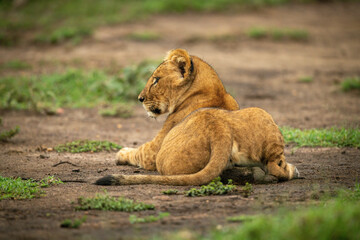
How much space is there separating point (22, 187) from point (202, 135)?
169 centimetres

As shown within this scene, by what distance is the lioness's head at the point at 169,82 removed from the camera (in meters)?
5.59

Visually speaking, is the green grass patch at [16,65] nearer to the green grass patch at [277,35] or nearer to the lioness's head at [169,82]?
the green grass patch at [277,35]

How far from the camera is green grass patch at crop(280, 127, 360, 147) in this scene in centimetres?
713

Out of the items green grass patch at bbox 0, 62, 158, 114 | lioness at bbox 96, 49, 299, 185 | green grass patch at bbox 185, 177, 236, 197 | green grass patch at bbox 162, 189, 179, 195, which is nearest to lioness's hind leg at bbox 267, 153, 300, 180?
lioness at bbox 96, 49, 299, 185

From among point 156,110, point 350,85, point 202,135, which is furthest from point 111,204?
point 350,85

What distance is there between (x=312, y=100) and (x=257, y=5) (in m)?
9.67

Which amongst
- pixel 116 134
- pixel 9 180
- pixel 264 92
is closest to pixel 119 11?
pixel 264 92

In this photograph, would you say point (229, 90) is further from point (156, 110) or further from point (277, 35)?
point (156, 110)

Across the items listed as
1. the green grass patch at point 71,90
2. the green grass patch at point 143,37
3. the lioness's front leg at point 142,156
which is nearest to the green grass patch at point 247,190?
the lioness's front leg at point 142,156

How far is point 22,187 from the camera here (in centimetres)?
490

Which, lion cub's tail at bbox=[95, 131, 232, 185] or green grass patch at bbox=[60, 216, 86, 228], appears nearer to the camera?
green grass patch at bbox=[60, 216, 86, 228]

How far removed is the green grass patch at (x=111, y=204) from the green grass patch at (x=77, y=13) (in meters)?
13.4

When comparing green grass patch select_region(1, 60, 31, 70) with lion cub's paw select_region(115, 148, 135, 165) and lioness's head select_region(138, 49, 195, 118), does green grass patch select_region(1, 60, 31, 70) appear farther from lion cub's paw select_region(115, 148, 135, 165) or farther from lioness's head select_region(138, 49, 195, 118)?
lioness's head select_region(138, 49, 195, 118)

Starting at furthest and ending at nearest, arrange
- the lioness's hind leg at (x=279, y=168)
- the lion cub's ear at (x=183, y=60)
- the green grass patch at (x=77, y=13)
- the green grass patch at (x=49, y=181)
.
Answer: the green grass patch at (x=77, y=13) < the lion cub's ear at (x=183, y=60) < the green grass patch at (x=49, y=181) < the lioness's hind leg at (x=279, y=168)
